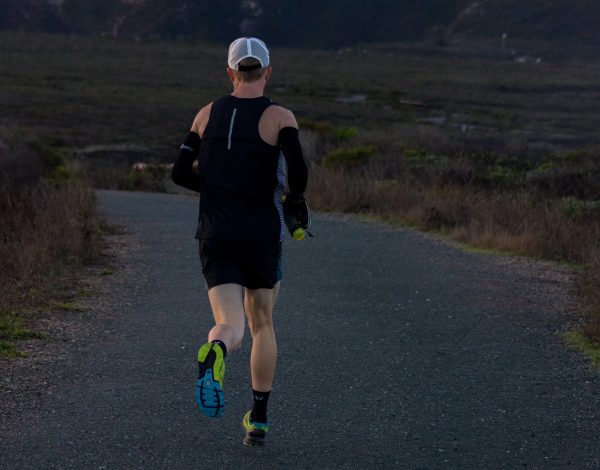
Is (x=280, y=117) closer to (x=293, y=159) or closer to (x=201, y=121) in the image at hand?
(x=293, y=159)

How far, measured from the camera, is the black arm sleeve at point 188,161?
5.64 metres

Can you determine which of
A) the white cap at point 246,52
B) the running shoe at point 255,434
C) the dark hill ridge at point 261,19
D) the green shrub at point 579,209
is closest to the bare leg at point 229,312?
the running shoe at point 255,434

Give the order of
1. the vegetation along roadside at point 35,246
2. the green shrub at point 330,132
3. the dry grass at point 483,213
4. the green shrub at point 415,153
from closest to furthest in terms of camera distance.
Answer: the vegetation along roadside at point 35,246 < the dry grass at point 483,213 < the green shrub at point 415,153 < the green shrub at point 330,132

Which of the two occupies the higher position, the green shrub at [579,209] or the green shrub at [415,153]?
the green shrub at [415,153]

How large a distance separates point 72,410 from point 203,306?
358cm

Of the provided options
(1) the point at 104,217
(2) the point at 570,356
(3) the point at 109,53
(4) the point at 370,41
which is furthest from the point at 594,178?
(4) the point at 370,41

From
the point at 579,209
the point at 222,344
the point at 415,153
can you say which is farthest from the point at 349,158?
the point at 222,344

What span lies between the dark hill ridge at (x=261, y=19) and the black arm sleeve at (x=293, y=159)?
11980 cm

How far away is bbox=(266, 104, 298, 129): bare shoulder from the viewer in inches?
214

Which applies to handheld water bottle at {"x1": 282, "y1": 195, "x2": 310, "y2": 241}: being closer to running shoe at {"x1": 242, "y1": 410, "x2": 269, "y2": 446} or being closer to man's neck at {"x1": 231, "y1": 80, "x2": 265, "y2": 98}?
man's neck at {"x1": 231, "y1": 80, "x2": 265, "y2": 98}

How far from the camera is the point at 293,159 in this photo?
216 inches

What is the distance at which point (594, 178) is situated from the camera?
20.4 metres

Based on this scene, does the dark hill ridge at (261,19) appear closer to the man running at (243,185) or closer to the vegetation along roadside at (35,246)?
the vegetation along roadside at (35,246)

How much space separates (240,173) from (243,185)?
5 cm
